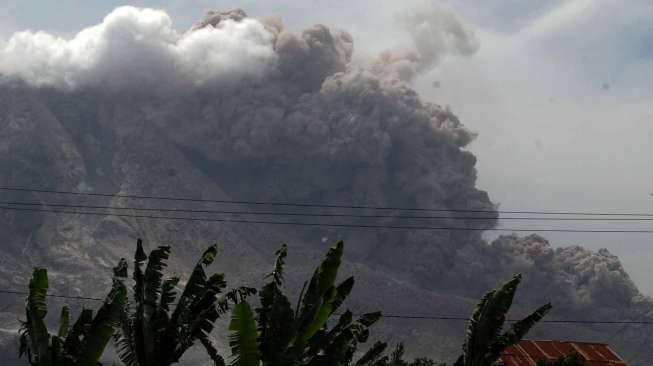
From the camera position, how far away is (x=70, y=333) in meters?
20.4

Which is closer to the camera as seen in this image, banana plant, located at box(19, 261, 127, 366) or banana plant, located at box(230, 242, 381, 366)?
banana plant, located at box(19, 261, 127, 366)

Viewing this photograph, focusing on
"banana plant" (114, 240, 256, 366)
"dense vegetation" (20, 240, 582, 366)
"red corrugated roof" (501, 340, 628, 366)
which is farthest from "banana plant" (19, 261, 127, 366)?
"red corrugated roof" (501, 340, 628, 366)

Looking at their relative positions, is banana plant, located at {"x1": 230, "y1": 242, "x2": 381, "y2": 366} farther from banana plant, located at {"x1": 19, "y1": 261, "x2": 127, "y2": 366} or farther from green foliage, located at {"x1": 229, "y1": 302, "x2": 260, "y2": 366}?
banana plant, located at {"x1": 19, "y1": 261, "x2": 127, "y2": 366}

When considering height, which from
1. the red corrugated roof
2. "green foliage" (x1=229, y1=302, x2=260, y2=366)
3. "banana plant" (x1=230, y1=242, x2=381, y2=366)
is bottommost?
"green foliage" (x1=229, y1=302, x2=260, y2=366)

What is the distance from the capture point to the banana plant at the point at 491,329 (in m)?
22.2

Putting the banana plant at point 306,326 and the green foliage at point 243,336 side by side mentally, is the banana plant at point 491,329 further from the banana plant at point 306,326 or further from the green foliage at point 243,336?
the green foliage at point 243,336

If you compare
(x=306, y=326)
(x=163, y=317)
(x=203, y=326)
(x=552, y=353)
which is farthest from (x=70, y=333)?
(x=552, y=353)

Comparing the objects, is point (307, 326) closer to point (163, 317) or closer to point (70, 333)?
point (163, 317)

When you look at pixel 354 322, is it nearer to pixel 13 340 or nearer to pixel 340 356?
pixel 340 356

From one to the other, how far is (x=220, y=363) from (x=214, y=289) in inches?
73.8

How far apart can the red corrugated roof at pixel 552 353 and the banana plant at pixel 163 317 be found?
2731 centimetres

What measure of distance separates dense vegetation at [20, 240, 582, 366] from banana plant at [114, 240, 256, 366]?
0.08ft

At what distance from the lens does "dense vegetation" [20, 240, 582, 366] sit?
1958cm

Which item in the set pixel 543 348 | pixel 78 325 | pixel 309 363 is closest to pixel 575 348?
pixel 543 348
